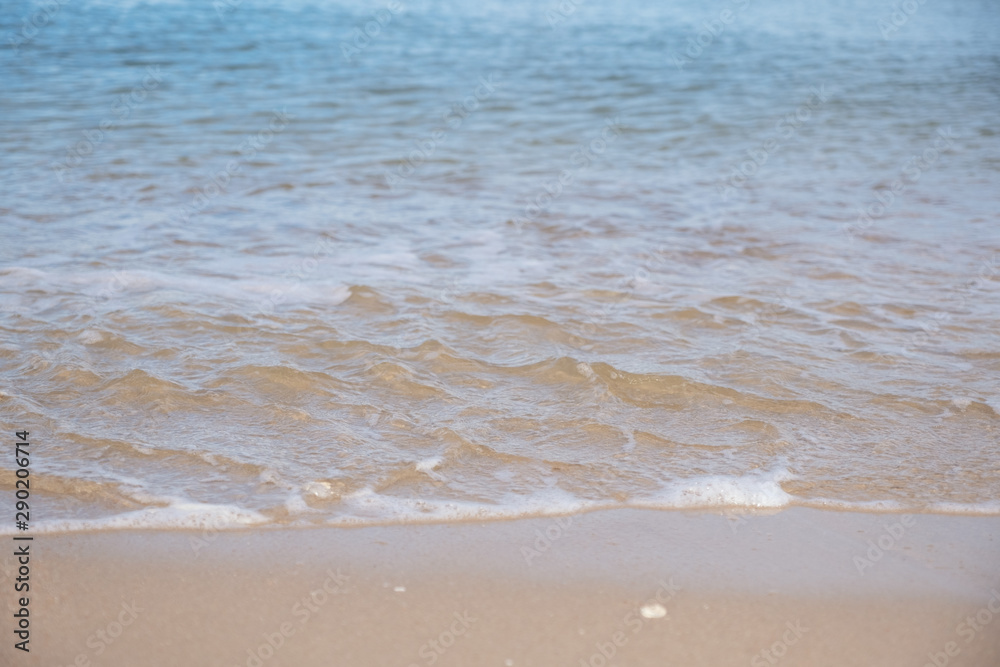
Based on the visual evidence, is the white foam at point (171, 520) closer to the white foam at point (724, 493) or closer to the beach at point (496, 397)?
the beach at point (496, 397)

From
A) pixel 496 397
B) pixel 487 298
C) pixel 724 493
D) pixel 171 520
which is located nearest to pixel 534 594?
pixel 724 493

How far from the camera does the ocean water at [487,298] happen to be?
3.21 meters

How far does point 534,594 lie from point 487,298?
8.82ft

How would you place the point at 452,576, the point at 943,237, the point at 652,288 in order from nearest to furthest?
the point at 452,576 → the point at 652,288 → the point at 943,237

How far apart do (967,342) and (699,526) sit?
2.43 meters

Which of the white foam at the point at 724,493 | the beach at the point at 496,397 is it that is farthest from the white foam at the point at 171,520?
the white foam at the point at 724,493

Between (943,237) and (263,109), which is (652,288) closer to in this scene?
(943,237)

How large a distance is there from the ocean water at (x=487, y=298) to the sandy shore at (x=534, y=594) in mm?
168

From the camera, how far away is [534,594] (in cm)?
257

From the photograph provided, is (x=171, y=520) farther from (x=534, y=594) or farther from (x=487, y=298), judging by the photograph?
(x=487, y=298)

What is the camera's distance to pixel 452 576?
8.66 ft

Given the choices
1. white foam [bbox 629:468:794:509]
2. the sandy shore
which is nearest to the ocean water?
white foam [bbox 629:468:794:509]

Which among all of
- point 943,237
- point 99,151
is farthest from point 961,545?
point 99,151

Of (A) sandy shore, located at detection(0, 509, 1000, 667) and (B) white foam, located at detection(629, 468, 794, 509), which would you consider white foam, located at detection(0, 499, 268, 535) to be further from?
(B) white foam, located at detection(629, 468, 794, 509)
